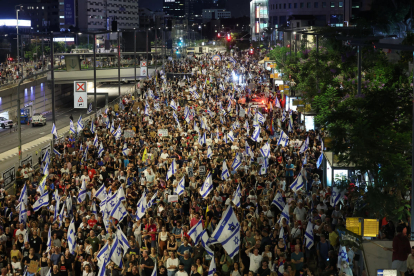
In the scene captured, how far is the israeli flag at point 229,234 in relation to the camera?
12.9m

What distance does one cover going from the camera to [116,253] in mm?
13414

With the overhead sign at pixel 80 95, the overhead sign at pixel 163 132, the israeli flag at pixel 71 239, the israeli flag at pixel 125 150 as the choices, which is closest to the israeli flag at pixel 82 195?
the israeli flag at pixel 71 239

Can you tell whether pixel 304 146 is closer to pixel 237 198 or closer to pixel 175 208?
pixel 237 198

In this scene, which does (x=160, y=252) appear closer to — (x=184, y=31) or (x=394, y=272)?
(x=394, y=272)

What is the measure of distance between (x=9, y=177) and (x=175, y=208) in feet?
37.4

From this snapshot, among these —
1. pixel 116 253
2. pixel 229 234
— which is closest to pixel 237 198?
pixel 229 234

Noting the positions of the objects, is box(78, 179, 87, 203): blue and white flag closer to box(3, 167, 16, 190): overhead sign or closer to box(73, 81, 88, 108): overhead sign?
box(3, 167, 16, 190): overhead sign

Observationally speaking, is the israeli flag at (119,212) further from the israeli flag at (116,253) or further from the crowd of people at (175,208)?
the israeli flag at (116,253)

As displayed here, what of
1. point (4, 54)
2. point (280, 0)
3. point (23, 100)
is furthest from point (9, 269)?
point (280, 0)

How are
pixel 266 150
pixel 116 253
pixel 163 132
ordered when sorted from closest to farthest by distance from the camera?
pixel 116 253 < pixel 266 150 < pixel 163 132

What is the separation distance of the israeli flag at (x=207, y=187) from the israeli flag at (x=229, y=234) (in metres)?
5.28

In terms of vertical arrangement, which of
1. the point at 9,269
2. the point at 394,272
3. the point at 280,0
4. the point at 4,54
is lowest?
the point at 9,269

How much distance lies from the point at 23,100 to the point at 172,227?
61421 millimetres

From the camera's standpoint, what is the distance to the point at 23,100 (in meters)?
72.9
